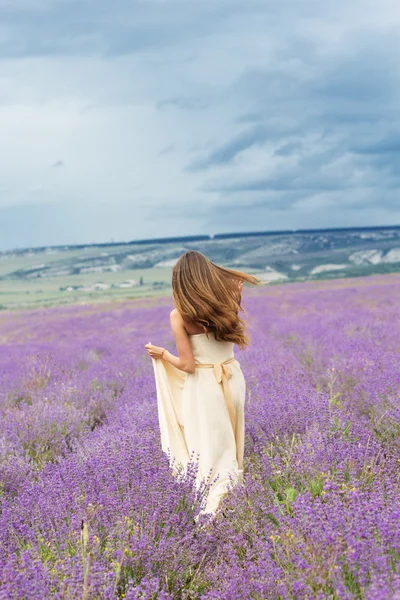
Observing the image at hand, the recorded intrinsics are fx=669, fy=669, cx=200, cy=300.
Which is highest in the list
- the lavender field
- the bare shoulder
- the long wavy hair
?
the long wavy hair

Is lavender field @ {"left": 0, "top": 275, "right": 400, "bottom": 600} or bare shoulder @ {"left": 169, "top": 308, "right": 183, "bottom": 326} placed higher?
bare shoulder @ {"left": 169, "top": 308, "right": 183, "bottom": 326}

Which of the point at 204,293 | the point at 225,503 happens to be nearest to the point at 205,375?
the point at 204,293

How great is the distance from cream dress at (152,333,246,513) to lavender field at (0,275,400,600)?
0.15 m

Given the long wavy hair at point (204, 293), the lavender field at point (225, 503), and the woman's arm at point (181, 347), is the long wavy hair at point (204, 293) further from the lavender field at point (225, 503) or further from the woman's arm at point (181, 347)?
the lavender field at point (225, 503)

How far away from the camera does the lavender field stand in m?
2.22

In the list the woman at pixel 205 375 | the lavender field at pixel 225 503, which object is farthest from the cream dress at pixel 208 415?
the lavender field at pixel 225 503

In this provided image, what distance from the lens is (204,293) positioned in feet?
12.3

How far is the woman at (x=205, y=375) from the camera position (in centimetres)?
379

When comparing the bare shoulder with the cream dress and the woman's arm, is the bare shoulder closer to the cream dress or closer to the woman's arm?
the woman's arm

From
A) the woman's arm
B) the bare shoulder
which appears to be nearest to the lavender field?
the woman's arm

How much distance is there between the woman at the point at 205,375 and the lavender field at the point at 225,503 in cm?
18

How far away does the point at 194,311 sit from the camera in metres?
3.77

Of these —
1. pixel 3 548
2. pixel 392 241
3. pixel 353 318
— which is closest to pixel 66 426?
pixel 3 548

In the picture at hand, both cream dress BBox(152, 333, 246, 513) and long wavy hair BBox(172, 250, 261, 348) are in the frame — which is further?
cream dress BBox(152, 333, 246, 513)
